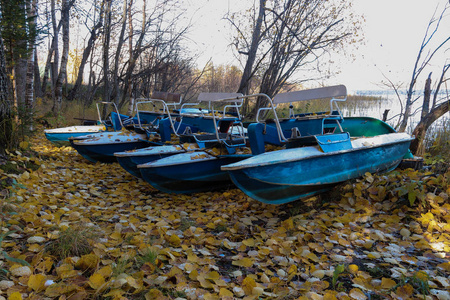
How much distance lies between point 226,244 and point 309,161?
1496mm

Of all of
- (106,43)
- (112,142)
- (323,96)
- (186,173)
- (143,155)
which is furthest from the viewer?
(106,43)

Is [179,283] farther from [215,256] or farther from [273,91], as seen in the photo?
[273,91]

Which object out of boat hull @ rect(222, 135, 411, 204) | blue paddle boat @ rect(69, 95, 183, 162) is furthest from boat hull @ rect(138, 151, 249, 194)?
blue paddle boat @ rect(69, 95, 183, 162)

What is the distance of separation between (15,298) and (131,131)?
599cm

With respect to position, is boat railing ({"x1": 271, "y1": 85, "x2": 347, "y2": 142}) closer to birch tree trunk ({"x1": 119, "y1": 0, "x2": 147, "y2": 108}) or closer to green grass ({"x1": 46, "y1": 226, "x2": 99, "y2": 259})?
green grass ({"x1": 46, "y1": 226, "x2": 99, "y2": 259})

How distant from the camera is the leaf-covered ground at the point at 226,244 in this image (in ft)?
7.27

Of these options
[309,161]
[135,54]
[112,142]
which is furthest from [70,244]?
[135,54]

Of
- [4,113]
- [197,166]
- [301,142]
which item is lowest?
[197,166]

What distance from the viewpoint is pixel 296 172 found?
3.80 meters

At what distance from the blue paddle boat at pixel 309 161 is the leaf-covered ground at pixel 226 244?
0.96ft

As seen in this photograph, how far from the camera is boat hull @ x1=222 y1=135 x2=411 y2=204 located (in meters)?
3.63

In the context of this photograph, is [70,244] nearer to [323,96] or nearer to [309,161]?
[309,161]

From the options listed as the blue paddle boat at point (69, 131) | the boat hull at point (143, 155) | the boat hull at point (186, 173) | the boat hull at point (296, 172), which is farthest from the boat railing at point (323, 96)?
the blue paddle boat at point (69, 131)

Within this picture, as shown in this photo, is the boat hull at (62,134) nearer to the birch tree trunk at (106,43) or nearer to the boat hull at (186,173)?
the birch tree trunk at (106,43)
